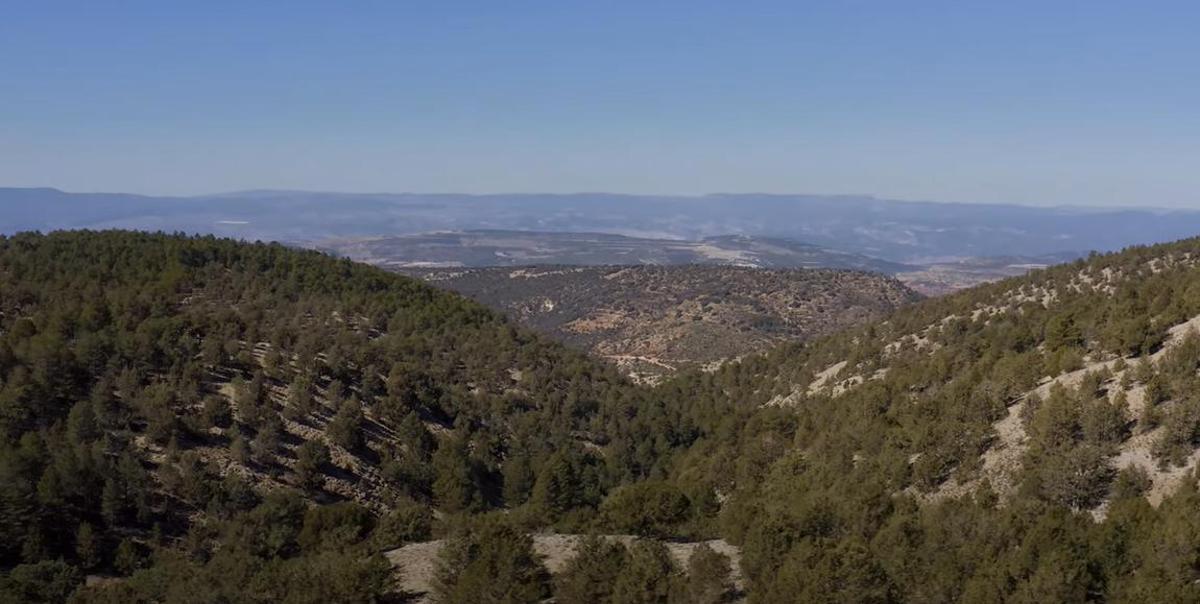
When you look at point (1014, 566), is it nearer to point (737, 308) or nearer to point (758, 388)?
point (758, 388)

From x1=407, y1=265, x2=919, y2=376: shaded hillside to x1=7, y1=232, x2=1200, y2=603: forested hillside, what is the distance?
2043cm

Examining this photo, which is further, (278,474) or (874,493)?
(278,474)

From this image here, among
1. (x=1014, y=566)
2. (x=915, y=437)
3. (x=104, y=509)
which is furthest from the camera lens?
(x=915, y=437)

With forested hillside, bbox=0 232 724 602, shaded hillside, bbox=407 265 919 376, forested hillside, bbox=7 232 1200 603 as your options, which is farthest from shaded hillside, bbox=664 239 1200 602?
shaded hillside, bbox=407 265 919 376

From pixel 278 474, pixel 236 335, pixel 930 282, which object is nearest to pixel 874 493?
pixel 278 474

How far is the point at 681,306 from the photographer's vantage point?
78125mm

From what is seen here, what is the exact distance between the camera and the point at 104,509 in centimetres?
2055

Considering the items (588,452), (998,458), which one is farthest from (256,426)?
(998,458)

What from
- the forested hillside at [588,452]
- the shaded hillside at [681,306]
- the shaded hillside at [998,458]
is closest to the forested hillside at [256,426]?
the forested hillside at [588,452]

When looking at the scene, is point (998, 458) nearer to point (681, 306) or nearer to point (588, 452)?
point (588, 452)

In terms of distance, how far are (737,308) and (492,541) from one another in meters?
61.3

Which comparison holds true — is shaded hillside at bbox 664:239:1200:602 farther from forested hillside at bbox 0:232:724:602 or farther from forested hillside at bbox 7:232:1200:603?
forested hillside at bbox 0:232:724:602

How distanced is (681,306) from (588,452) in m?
44.6

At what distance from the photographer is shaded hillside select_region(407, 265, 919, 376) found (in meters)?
66.4
